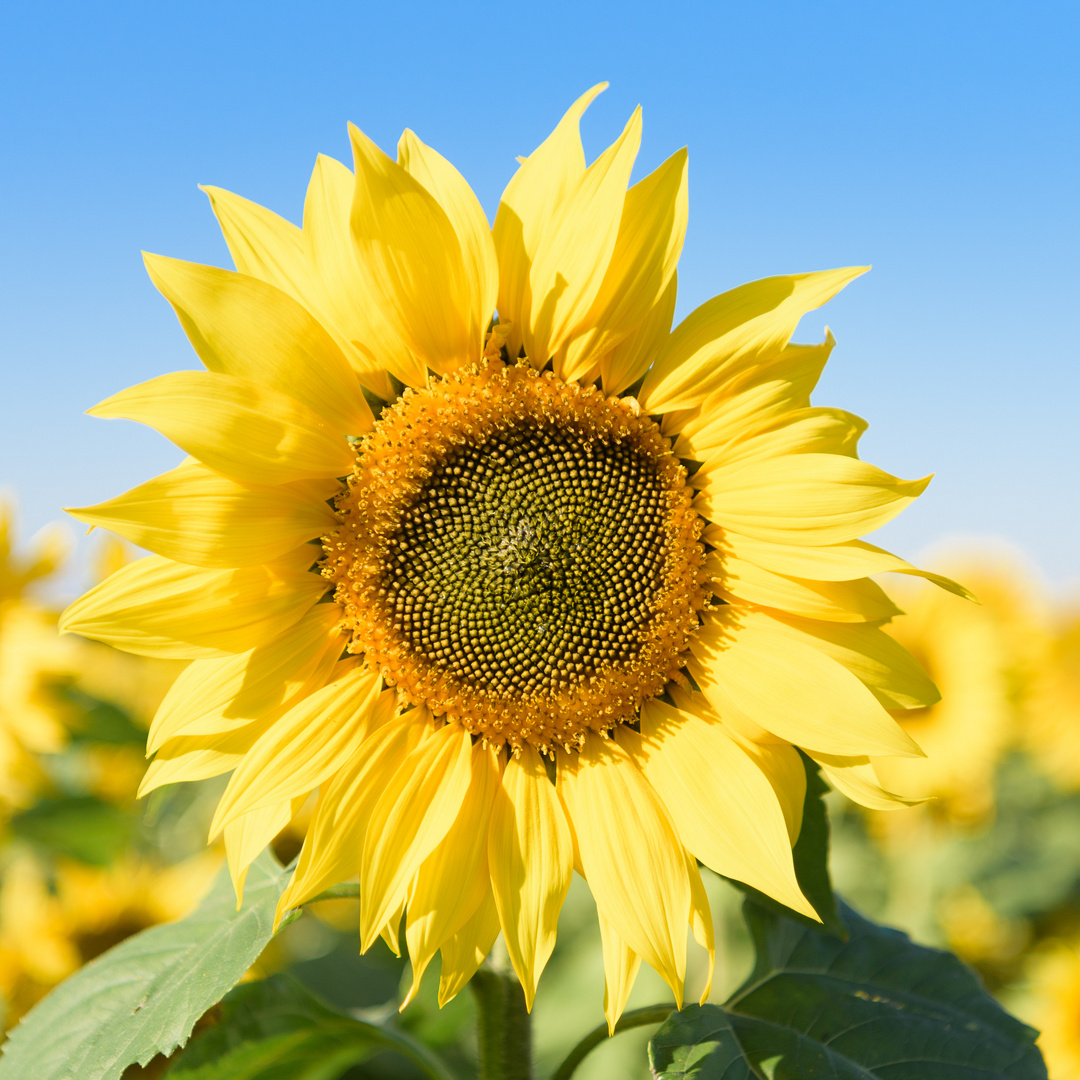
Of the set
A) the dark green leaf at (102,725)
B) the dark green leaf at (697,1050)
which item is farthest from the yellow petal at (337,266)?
the dark green leaf at (102,725)

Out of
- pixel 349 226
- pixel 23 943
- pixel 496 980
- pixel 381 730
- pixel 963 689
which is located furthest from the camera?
pixel 963 689

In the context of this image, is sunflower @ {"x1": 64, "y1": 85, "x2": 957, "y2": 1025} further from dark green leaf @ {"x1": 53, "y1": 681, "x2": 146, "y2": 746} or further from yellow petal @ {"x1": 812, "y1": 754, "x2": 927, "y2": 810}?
dark green leaf @ {"x1": 53, "y1": 681, "x2": 146, "y2": 746}

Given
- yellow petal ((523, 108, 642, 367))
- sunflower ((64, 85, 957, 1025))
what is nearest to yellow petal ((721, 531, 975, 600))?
sunflower ((64, 85, 957, 1025))

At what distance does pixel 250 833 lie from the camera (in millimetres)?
1983

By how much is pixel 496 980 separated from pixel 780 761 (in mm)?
848

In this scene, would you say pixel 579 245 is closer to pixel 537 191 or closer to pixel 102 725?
pixel 537 191

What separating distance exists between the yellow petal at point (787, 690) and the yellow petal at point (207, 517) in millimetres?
910

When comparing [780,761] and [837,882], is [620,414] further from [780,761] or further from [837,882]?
[837,882]

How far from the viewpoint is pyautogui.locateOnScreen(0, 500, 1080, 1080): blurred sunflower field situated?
3.92 metres

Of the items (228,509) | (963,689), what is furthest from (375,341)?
(963,689)

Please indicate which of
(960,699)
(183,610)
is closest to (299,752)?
(183,610)

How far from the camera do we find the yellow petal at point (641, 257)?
188cm

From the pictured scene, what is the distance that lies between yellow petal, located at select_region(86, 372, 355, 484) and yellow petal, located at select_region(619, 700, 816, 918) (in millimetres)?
940

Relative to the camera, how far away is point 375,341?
1.98 metres
